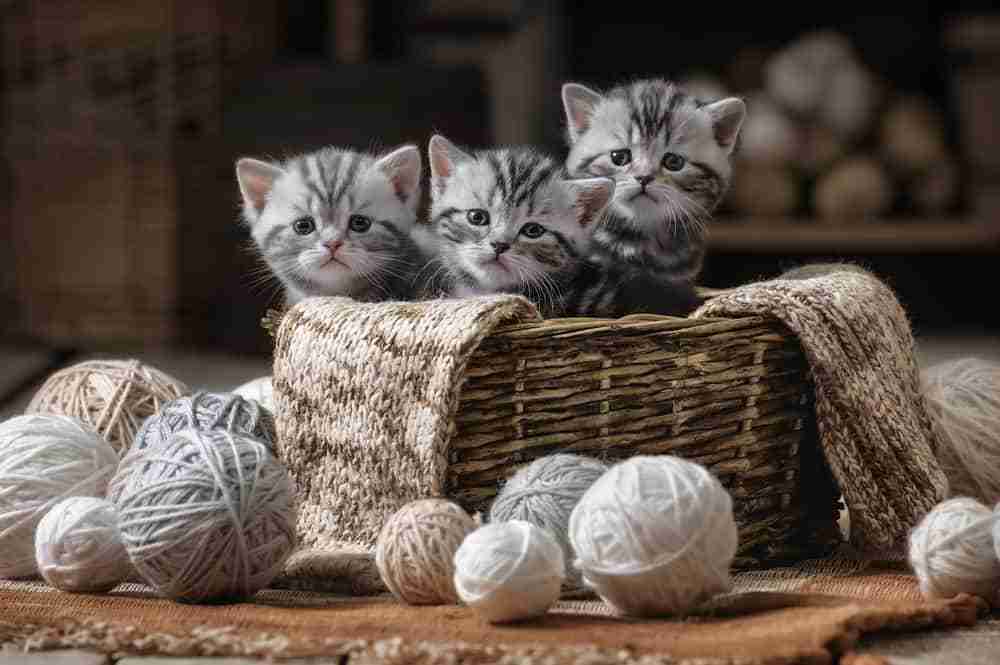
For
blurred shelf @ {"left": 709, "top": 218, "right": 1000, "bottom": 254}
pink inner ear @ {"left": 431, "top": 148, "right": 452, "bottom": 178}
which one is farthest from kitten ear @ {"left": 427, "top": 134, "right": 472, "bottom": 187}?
blurred shelf @ {"left": 709, "top": 218, "right": 1000, "bottom": 254}

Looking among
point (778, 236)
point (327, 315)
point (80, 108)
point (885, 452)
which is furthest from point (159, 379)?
point (778, 236)

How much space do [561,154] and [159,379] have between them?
2102 mm

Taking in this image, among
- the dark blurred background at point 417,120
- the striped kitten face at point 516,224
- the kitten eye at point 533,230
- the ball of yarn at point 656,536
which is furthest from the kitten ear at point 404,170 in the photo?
the dark blurred background at point 417,120

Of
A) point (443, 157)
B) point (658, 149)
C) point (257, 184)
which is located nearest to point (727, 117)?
point (658, 149)

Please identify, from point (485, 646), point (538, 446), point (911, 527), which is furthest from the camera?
point (911, 527)

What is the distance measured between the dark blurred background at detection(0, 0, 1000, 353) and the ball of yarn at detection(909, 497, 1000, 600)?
81.4 inches

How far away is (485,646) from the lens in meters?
1.20

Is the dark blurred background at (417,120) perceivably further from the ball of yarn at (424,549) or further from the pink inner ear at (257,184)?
the ball of yarn at (424,549)

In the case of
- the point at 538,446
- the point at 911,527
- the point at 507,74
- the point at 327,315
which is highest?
the point at 507,74

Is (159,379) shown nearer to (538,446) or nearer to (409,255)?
(409,255)

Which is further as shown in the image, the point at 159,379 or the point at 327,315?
the point at 159,379

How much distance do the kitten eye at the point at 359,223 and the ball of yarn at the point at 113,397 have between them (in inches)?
11.4

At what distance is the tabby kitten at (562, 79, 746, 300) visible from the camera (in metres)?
1.77

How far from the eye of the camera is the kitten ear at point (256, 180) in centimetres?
179
